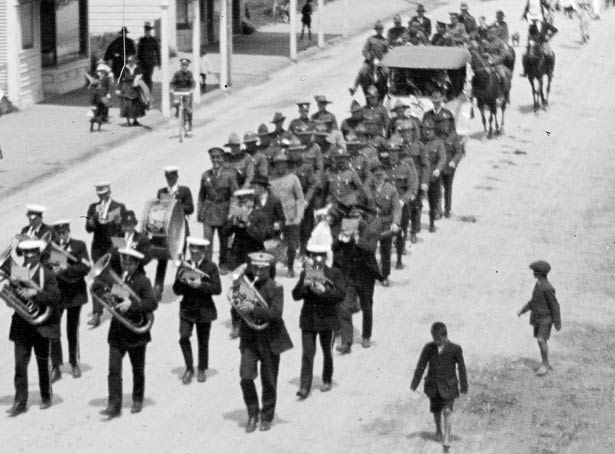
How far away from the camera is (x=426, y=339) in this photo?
2042cm

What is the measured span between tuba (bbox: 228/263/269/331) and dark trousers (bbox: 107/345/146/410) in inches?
46.4

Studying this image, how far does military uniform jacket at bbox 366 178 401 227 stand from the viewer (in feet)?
71.1

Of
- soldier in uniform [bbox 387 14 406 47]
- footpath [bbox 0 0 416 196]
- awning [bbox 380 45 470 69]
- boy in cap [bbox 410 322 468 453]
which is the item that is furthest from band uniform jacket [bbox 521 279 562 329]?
soldier in uniform [bbox 387 14 406 47]

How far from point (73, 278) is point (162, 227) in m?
2.56

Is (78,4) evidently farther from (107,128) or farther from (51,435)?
A: (51,435)

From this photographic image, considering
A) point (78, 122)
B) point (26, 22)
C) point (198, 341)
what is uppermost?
point (26, 22)

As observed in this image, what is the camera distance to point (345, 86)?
4125 cm

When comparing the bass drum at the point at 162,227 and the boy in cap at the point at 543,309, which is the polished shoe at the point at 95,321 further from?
the boy in cap at the point at 543,309

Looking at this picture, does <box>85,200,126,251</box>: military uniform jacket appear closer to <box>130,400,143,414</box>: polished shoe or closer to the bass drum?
the bass drum

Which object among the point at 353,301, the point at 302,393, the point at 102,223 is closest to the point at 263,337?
the point at 302,393

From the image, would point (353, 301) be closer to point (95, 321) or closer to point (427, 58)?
point (95, 321)

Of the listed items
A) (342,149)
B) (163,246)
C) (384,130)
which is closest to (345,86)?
(384,130)

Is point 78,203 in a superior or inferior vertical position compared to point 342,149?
inferior

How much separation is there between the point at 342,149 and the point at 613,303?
14.2 feet
